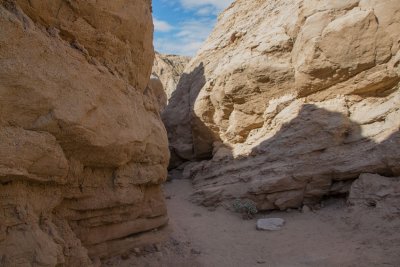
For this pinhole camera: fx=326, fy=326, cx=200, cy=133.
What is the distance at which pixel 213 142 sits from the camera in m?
13.4

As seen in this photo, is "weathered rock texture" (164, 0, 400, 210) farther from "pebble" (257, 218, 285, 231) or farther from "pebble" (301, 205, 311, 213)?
"pebble" (257, 218, 285, 231)

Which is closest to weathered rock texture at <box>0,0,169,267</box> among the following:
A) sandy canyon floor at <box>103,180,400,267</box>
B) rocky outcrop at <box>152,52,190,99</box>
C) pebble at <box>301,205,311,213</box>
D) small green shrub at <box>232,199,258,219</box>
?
sandy canyon floor at <box>103,180,400,267</box>

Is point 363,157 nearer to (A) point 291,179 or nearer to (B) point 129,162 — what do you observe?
(A) point 291,179

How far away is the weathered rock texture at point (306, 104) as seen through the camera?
8305mm

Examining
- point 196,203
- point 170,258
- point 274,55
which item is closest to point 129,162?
point 170,258

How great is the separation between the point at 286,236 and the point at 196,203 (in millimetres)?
3470

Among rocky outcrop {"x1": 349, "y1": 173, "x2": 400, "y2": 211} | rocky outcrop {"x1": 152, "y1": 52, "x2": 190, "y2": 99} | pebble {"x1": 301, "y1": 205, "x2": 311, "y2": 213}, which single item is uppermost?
rocky outcrop {"x1": 152, "y1": 52, "x2": 190, "y2": 99}

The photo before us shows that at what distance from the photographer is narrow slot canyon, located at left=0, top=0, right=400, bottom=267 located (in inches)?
153

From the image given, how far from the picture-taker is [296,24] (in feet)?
33.6

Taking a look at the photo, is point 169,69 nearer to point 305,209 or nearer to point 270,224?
point 305,209

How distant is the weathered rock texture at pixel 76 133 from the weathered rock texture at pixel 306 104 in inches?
160

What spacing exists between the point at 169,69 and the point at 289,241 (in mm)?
30523

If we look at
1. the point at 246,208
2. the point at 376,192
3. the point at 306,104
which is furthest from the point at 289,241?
the point at 306,104

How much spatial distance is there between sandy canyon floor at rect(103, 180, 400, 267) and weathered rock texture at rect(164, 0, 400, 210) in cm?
98
